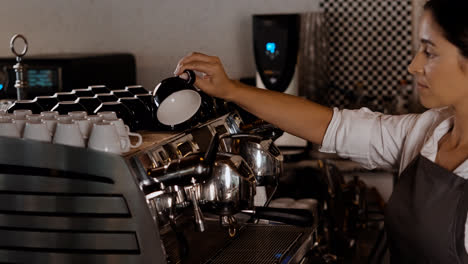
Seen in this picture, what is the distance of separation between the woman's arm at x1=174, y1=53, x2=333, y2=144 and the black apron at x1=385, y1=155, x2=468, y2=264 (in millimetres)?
286

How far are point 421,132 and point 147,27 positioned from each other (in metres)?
2.99

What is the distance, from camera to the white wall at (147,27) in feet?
14.0

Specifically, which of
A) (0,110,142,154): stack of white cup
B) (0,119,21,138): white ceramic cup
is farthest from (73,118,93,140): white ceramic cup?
(0,119,21,138): white ceramic cup

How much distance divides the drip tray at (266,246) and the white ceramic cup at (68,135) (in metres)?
0.44

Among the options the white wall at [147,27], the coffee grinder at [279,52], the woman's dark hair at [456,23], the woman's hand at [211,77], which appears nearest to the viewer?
the woman's dark hair at [456,23]

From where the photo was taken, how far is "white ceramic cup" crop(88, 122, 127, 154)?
1260 mm

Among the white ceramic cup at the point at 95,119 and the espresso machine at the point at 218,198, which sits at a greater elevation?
the white ceramic cup at the point at 95,119

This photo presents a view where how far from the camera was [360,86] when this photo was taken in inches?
160

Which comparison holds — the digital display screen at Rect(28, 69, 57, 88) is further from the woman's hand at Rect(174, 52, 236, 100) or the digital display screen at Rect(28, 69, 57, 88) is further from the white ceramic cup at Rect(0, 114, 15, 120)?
the white ceramic cup at Rect(0, 114, 15, 120)

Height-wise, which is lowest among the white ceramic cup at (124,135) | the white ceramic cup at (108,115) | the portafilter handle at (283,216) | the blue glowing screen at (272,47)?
the portafilter handle at (283,216)

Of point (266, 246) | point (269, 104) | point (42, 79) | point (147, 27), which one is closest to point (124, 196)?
point (266, 246)

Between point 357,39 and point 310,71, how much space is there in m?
0.37

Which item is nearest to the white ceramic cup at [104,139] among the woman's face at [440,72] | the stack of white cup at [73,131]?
the stack of white cup at [73,131]

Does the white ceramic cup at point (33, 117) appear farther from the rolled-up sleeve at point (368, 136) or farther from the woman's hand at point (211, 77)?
the rolled-up sleeve at point (368, 136)
